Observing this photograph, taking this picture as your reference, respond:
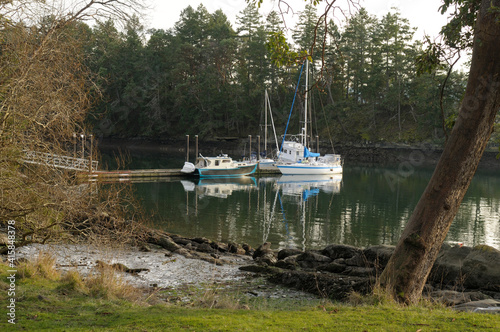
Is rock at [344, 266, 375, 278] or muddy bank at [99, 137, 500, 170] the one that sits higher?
muddy bank at [99, 137, 500, 170]

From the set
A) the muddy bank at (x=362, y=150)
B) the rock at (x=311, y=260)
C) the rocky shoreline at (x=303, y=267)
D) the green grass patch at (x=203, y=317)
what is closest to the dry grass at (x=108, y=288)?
the green grass patch at (x=203, y=317)

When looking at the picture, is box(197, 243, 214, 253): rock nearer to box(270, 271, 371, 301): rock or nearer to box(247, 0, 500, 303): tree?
box(270, 271, 371, 301): rock

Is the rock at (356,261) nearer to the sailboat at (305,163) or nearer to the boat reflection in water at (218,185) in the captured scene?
the boat reflection in water at (218,185)

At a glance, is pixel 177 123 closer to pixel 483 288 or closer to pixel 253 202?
pixel 253 202

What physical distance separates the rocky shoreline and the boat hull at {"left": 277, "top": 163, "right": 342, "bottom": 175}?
1315 inches

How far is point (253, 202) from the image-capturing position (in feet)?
101

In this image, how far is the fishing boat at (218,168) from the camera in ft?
145

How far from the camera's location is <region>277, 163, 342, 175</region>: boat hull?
4991cm

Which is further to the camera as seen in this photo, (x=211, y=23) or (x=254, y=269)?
(x=211, y=23)

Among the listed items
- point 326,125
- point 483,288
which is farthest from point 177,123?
point 483,288

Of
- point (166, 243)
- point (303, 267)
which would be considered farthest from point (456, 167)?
point (166, 243)

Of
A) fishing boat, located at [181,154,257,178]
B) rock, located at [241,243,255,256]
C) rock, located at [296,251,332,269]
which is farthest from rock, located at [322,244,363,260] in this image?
fishing boat, located at [181,154,257,178]

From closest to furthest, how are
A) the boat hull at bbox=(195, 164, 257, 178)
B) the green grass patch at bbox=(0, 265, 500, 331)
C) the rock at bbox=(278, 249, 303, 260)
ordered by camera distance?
the green grass patch at bbox=(0, 265, 500, 331) → the rock at bbox=(278, 249, 303, 260) → the boat hull at bbox=(195, 164, 257, 178)

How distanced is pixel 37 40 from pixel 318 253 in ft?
35.0
